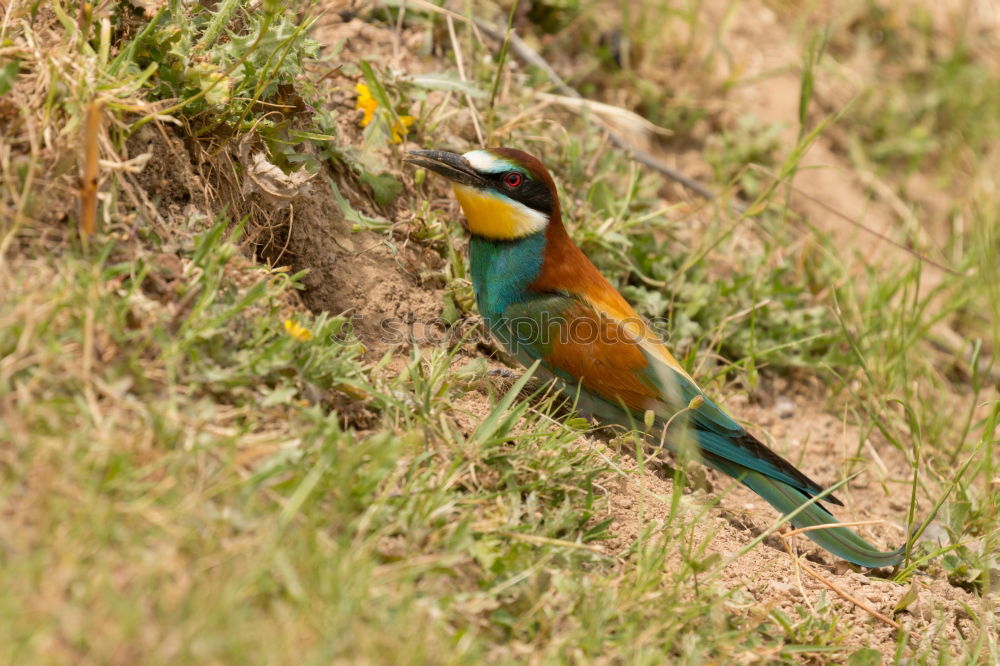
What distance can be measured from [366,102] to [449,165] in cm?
44

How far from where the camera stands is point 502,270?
12.3 ft

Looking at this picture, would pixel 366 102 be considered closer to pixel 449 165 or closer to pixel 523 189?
pixel 449 165

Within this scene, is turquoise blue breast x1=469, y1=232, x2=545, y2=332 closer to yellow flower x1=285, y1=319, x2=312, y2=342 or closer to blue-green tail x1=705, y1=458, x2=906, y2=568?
blue-green tail x1=705, y1=458, x2=906, y2=568

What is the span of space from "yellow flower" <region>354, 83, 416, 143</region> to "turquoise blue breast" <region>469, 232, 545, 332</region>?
0.53 meters

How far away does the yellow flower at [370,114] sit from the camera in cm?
390

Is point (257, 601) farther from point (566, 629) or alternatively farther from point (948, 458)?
point (948, 458)

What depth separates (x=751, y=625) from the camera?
270cm

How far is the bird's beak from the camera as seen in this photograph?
3.74 meters

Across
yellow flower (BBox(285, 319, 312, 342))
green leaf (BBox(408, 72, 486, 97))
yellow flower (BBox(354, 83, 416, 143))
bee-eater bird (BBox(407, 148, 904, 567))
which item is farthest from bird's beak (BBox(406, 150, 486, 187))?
yellow flower (BBox(285, 319, 312, 342))

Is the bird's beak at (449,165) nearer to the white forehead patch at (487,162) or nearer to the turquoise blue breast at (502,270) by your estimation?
the white forehead patch at (487,162)

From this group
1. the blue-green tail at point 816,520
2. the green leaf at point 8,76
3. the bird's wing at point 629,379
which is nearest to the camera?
the green leaf at point 8,76

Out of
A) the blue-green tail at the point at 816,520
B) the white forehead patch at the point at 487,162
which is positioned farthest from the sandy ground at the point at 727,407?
the white forehead patch at the point at 487,162

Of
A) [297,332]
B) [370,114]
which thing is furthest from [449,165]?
[297,332]

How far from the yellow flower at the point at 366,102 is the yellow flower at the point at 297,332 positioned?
1.43 meters
